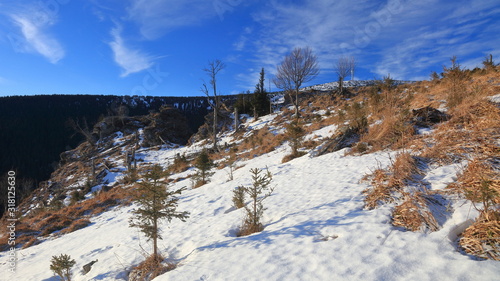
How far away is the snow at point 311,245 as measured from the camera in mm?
2102

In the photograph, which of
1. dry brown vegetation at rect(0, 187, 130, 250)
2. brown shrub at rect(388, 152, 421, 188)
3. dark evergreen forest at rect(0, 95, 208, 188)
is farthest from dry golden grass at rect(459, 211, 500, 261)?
dark evergreen forest at rect(0, 95, 208, 188)

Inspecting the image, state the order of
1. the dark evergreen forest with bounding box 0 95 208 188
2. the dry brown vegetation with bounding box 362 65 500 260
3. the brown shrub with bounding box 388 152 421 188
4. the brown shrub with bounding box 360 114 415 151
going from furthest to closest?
the dark evergreen forest with bounding box 0 95 208 188
the brown shrub with bounding box 360 114 415 151
the brown shrub with bounding box 388 152 421 188
the dry brown vegetation with bounding box 362 65 500 260

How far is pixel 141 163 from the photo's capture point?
25781mm

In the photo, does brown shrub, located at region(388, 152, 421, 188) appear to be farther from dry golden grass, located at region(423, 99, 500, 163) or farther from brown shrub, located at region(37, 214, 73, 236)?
brown shrub, located at region(37, 214, 73, 236)

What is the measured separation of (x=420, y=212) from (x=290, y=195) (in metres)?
2.98

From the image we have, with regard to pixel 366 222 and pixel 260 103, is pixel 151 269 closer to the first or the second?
pixel 366 222

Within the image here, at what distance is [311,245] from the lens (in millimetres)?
2787

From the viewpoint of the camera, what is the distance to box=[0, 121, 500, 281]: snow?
2.10 metres

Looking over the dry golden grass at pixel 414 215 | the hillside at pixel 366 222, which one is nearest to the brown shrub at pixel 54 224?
the hillside at pixel 366 222

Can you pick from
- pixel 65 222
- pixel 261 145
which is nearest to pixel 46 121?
Answer: pixel 65 222

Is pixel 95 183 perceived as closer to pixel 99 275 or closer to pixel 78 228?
pixel 78 228

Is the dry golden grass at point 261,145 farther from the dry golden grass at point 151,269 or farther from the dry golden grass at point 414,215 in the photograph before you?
the dry golden grass at point 414,215

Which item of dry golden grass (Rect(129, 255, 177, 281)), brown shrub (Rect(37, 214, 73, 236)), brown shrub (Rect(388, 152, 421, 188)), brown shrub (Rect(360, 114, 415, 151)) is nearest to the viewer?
dry golden grass (Rect(129, 255, 177, 281))

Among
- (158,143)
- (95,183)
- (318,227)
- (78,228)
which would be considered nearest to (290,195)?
(318,227)
